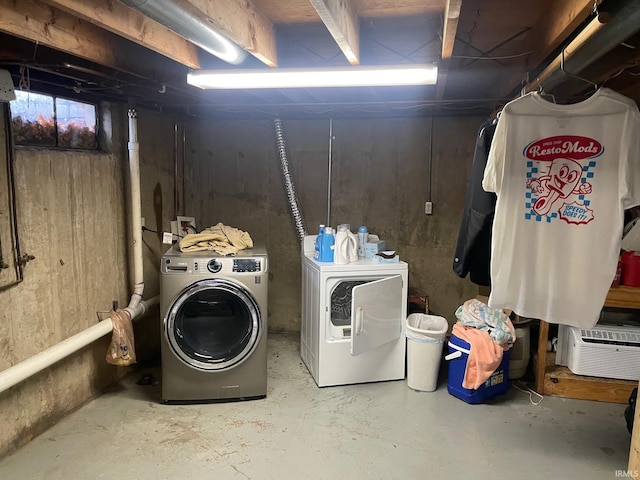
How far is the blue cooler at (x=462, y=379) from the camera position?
3.28 m

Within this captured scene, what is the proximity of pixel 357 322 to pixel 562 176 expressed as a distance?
5.25ft

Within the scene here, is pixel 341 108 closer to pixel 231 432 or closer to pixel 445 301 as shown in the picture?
pixel 445 301

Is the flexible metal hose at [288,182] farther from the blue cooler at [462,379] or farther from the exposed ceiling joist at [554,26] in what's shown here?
the exposed ceiling joist at [554,26]

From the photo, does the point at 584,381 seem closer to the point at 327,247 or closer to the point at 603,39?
the point at 327,247

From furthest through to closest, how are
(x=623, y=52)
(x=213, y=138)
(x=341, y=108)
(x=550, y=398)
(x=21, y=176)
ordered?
(x=213, y=138), (x=341, y=108), (x=550, y=398), (x=21, y=176), (x=623, y=52)

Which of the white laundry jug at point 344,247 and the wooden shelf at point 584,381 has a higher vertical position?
the white laundry jug at point 344,247

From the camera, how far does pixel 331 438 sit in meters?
2.84

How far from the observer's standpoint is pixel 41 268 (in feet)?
9.05

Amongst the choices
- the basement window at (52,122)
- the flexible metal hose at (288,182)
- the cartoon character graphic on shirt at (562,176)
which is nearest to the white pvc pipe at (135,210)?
the basement window at (52,122)

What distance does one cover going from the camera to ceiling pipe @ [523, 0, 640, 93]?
1487 millimetres

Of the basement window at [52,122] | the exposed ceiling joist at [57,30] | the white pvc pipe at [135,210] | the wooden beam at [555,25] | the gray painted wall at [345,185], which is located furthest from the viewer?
the gray painted wall at [345,185]

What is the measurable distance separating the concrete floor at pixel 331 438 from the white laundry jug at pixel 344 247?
96 centimetres

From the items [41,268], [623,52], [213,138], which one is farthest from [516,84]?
[41,268]

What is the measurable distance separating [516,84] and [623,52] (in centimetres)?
103
